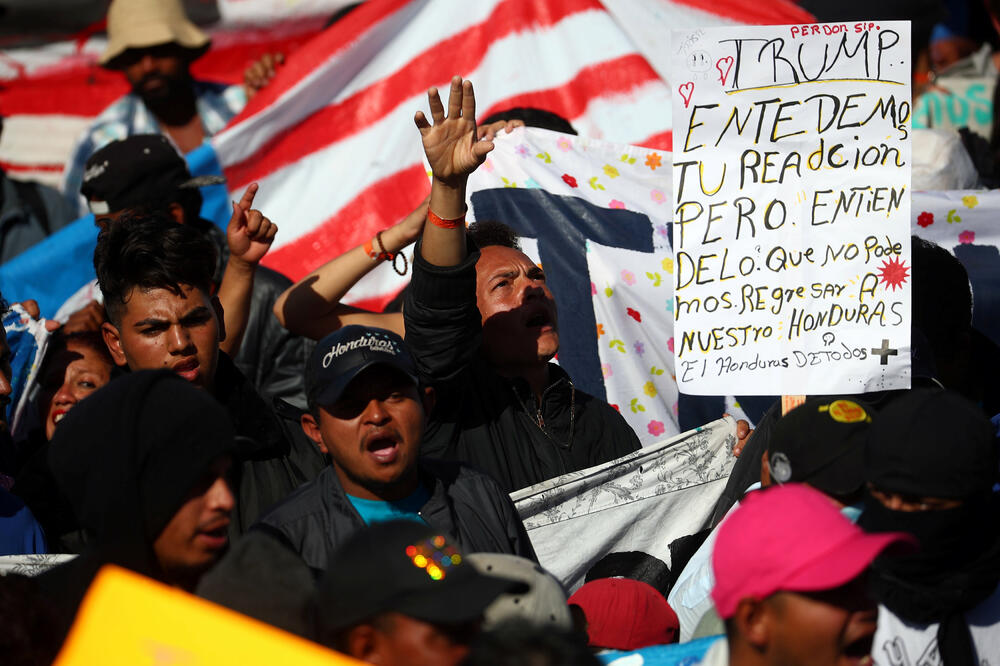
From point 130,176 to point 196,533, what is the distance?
2.82m

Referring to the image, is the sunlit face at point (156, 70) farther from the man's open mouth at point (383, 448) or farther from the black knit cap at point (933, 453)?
the black knit cap at point (933, 453)

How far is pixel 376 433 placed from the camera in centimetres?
278

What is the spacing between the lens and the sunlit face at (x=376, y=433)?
2.76 m

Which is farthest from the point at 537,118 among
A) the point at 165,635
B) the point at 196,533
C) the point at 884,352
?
the point at 165,635

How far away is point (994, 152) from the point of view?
231 inches

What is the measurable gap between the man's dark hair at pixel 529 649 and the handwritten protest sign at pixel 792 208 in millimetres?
1965

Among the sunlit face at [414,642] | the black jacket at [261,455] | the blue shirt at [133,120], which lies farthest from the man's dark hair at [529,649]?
the blue shirt at [133,120]

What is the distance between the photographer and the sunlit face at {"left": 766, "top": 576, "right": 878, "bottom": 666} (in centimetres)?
198

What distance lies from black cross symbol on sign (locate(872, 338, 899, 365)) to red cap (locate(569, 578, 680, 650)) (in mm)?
1163

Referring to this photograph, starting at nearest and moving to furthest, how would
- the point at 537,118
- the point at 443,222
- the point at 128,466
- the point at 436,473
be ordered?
the point at 128,466 → the point at 436,473 → the point at 443,222 → the point at 537,118

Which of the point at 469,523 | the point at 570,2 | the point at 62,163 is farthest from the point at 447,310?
the point at 62,163

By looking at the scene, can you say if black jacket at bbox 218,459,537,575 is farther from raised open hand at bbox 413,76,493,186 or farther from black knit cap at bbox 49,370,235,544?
raised open hand at bbox 413,76,493,186

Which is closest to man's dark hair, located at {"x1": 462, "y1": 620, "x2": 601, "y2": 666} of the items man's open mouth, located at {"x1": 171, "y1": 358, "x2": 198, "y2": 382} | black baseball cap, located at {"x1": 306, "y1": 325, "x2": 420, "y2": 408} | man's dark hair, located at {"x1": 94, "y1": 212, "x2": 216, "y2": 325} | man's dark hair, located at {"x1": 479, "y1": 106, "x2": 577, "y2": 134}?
black baseball cap, located at {"x1": 306, "y1": 325, "x2": 420, "y2": 408}

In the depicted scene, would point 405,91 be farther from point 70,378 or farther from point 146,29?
point 70,378
